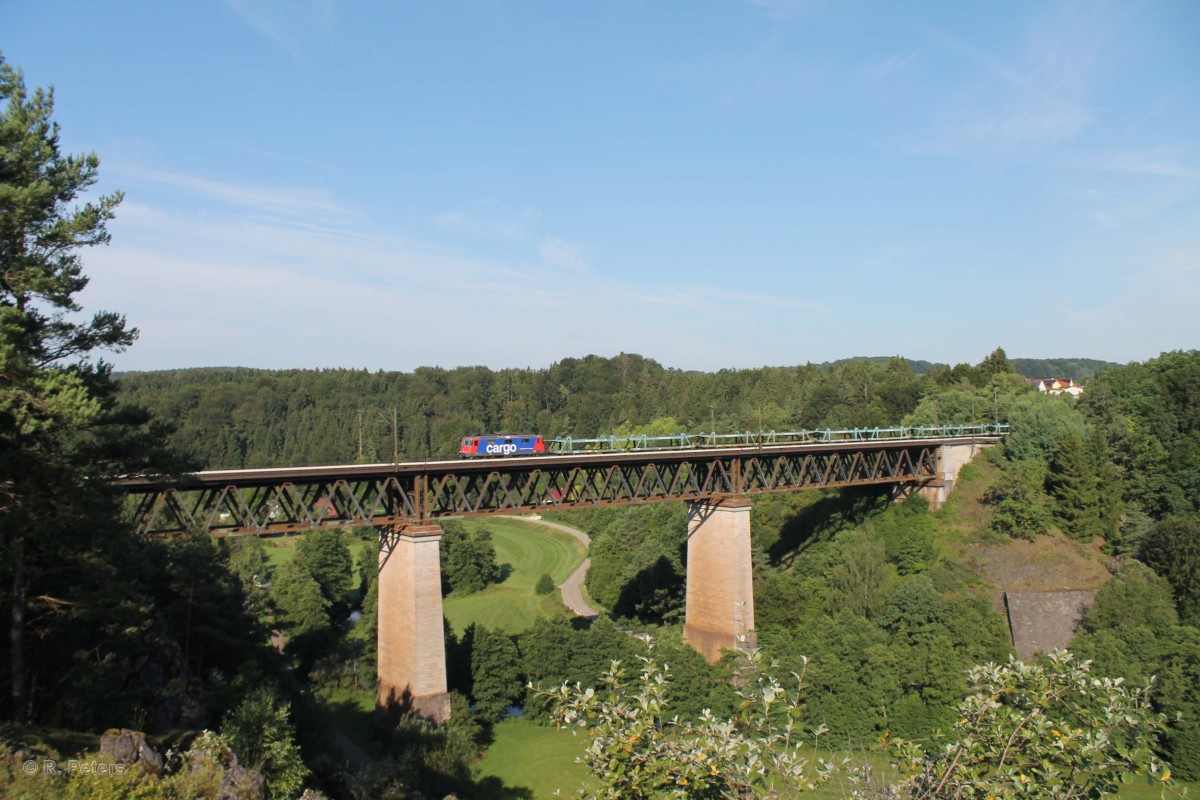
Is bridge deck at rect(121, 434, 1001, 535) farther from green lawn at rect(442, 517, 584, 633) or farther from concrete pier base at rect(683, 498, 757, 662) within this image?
green lawn at rect(442, 517, 584, 633)

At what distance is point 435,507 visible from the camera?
36.8 meters

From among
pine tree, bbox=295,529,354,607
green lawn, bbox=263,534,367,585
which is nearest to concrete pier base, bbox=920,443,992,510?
pine tree, bbox=295,529,354,607

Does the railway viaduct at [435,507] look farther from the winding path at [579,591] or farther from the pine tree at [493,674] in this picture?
the winding path at [579,591]

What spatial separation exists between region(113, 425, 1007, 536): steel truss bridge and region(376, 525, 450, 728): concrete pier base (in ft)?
4.57

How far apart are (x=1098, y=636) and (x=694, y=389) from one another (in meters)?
103

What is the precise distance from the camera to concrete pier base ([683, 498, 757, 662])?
4466 cm

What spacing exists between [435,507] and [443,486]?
116 cm

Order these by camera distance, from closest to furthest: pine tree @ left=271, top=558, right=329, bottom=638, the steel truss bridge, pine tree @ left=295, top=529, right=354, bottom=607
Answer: the steel truss bridge, pine tree @ left=271, top=558, right=329, bottom=638, pine tree @ left=295, top=529, right=354, bottom=607

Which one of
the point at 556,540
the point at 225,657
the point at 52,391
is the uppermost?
the point at 52,391

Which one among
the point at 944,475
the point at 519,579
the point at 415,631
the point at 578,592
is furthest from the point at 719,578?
the point at 519,579

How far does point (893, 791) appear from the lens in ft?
27.2

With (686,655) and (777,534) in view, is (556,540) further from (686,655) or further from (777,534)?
(686,655)

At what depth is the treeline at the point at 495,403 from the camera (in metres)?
108

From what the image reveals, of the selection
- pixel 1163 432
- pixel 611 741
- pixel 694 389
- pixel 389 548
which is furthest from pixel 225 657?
pixel 694 389
